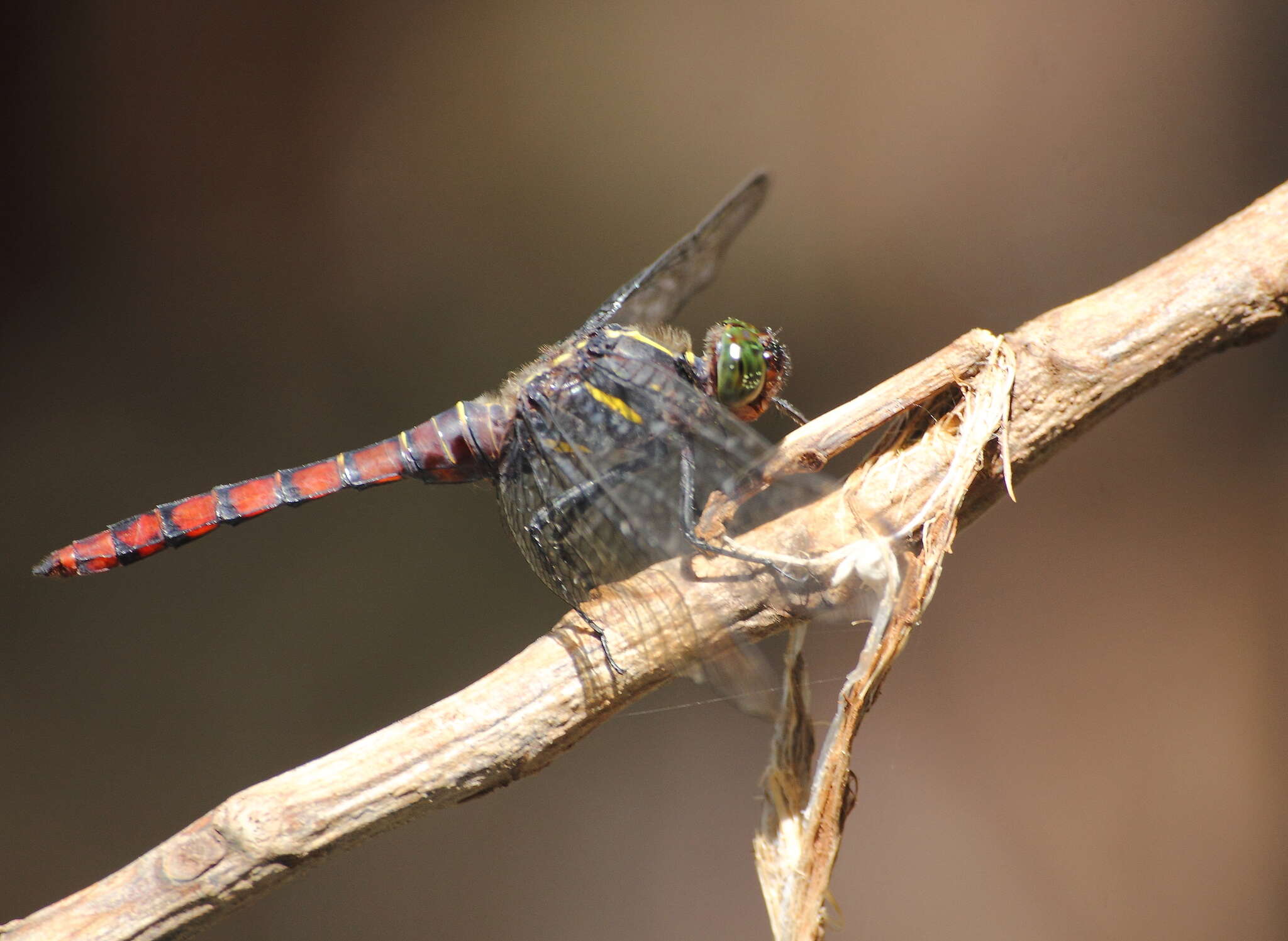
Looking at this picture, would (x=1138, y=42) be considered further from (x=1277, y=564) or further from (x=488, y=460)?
(x=488, y=460)

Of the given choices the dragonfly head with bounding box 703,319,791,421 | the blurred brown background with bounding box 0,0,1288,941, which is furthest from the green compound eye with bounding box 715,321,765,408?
the blurred brown background with bounding box 0,0,1288,941

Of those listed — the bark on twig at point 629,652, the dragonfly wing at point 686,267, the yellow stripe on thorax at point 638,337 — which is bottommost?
the bark on twig at point 629,652

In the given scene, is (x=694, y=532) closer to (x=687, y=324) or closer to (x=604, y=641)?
(x=604, y=641)

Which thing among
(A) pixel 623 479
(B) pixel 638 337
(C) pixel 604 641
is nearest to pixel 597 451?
(A) pixel 623 479

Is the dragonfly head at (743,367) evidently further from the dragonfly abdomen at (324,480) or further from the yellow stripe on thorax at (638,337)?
the dragonfly abdomen at (324,480)

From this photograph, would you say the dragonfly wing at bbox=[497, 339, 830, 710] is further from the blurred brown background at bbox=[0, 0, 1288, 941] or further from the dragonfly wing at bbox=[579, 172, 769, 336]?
the blurred brown background at bbox=[0, 0, 1288, 941]

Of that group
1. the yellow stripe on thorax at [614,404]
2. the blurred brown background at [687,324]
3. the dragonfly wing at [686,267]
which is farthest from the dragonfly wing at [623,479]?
the blurred brown background at [687,324]

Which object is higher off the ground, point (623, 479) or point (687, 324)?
point (687, 324)

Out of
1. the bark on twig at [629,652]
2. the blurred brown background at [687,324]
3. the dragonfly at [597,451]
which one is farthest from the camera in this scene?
the blurred brown background at [687,324]

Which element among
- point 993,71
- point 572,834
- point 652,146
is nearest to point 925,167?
point 993,71
